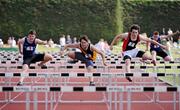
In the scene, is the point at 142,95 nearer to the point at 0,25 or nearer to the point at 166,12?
the point at 0,25

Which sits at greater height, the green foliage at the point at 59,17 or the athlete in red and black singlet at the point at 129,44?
the green foliage at the point at 59,17

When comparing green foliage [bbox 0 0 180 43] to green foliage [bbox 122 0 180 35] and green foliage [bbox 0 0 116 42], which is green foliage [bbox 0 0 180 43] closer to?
green foliage [bbox 0 0 116 42]

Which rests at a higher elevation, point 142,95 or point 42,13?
point 42,13

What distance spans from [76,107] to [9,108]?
1.33 meters

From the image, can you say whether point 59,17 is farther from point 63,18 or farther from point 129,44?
point 129,44

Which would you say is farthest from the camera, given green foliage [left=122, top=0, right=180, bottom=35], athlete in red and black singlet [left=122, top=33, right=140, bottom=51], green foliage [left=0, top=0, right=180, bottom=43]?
green foliage [left=122, top=0, right=180, bottom=35]

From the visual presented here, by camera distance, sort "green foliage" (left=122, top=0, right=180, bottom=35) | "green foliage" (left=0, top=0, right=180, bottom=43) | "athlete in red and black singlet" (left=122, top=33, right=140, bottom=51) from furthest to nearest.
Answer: "green foliage" (left=122, top=0, right=180, bottom=35), "green foliage" (left=0, top=0, right=180, bottom=43), "athlete in red and black singlet" (left=122, top=33, right=140, bottom=51)

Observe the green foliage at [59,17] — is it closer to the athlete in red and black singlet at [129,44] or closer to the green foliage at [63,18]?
the green foliage at [63,18]

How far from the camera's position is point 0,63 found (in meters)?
Result: 16.6

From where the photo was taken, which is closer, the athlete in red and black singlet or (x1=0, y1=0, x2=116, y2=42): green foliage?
the athlete in red and black singlet

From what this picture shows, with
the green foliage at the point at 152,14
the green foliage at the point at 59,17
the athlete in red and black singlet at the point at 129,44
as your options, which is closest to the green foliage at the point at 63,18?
the green foliage at the point at 59,17

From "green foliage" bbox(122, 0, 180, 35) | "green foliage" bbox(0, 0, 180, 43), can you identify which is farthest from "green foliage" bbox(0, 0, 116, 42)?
"green foliage" bbox(122, 0, 180, 35)

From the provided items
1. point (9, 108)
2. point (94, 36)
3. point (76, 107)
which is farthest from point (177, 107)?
point (94, 36)

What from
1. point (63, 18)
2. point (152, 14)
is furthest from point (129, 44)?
point (152, 14)
